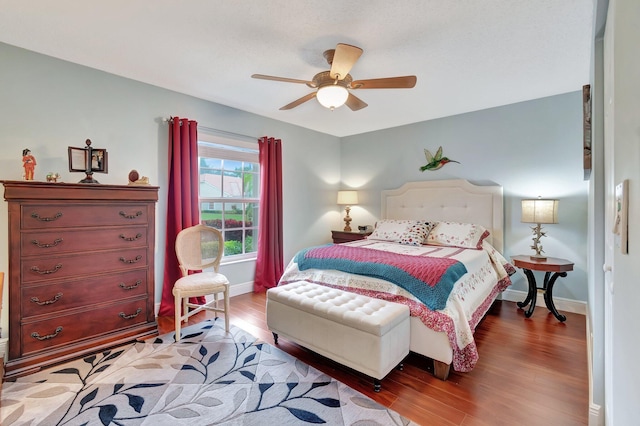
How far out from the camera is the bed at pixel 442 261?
6.78ft

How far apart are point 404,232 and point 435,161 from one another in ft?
4.01

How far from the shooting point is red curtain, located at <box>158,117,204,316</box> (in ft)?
10.6

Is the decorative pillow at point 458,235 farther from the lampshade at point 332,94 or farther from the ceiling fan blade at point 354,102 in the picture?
the lampshade at point 332,94

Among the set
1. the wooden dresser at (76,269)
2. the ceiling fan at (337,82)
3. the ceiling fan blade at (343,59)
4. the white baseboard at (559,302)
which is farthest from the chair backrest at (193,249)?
the white baseboard at (559,302)

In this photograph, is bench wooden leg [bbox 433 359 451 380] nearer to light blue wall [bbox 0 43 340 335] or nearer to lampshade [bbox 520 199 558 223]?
lampshade [bbox 520 199 558 223]

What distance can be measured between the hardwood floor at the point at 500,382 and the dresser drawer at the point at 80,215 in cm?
115

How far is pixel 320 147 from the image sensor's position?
507 cm

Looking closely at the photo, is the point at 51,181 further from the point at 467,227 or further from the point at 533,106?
the point at 533,106

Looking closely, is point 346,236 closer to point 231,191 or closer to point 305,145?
point 305,145

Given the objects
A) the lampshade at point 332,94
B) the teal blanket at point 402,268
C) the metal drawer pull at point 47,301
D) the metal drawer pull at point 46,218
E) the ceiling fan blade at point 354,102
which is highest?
the ceiling fan blade at point 354,102

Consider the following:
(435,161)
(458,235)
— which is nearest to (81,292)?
(458,235)

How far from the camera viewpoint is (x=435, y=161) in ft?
14.0

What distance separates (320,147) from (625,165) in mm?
4470

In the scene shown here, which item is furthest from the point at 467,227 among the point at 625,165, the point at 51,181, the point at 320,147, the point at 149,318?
the point at 51,181
